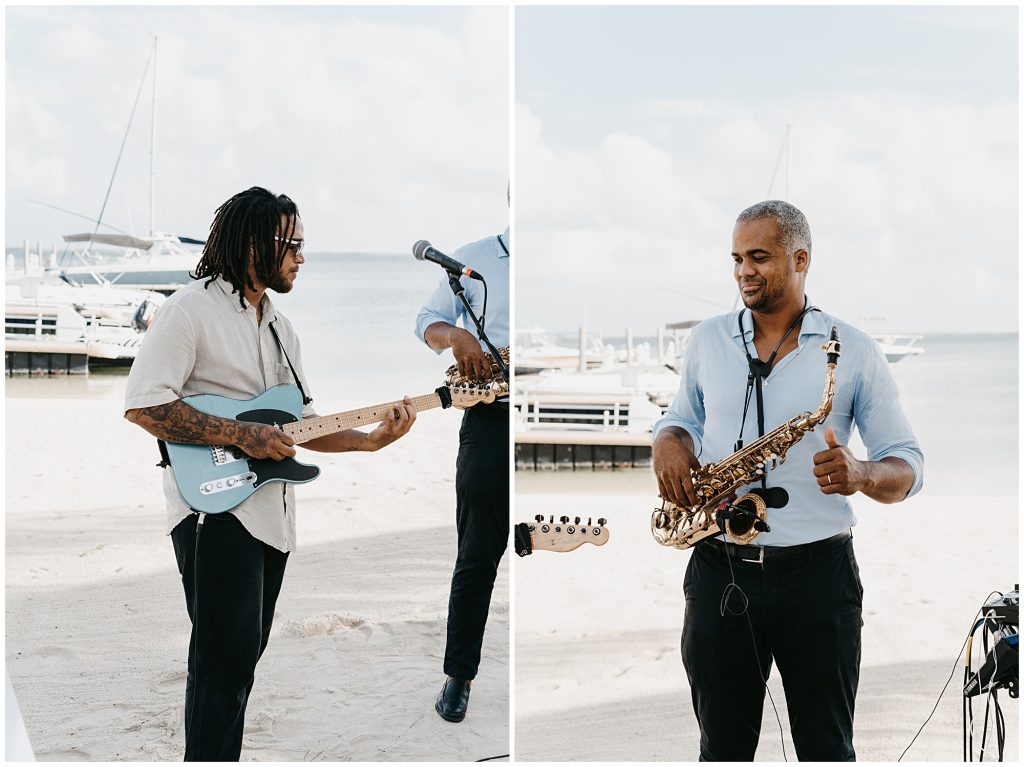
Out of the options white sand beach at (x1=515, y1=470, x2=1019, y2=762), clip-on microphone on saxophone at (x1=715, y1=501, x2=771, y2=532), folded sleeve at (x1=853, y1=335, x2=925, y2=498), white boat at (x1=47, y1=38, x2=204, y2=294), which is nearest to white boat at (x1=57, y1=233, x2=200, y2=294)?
white boat at (x1=47, y1=38, x2=204, y2=294)

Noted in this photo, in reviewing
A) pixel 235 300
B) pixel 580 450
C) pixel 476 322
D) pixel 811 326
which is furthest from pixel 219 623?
pixel 580 450

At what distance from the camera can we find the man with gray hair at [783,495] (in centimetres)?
236

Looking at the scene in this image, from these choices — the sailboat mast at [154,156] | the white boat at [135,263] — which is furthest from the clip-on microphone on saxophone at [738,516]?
the sailboat mast at [154,156]

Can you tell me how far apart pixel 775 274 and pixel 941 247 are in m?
5.41

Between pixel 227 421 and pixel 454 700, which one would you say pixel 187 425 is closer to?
pixel 227 421

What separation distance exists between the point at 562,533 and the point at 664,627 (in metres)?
2.27

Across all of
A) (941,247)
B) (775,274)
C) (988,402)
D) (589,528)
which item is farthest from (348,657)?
(941,247)

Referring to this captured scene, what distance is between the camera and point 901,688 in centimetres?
418

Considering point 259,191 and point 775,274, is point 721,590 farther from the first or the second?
point 259,191

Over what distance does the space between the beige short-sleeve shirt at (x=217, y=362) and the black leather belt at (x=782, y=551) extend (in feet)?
3.69

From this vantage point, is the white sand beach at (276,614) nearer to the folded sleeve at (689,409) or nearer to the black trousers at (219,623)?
the black trousers at (219,623)

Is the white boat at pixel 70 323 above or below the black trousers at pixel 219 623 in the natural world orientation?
above

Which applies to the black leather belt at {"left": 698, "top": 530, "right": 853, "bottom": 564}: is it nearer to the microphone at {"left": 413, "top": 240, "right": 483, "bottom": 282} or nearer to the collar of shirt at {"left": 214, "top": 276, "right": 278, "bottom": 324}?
the microphone at {"left": 413, "top": 240, "right": 483, "bottom": 282}

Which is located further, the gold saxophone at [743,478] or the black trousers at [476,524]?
the black trousers at [476,524]
